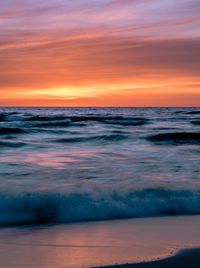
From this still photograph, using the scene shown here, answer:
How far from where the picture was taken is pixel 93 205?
556 cm

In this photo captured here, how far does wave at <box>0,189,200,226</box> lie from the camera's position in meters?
5.22

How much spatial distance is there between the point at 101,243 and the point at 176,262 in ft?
2.72

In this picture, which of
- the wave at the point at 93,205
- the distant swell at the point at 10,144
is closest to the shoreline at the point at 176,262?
the wave at the point at 93,205

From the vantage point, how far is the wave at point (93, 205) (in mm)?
5219

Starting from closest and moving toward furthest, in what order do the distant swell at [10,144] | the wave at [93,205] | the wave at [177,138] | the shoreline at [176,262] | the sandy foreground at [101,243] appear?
the shoreline at [176,262] → the sandy foreground at [101,243] → the wave at [93,205] → the distant swell at [10,144] → the wave at [177,138]

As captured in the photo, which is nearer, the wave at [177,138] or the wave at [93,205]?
the wave at [93,205]

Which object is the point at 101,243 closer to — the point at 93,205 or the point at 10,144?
the point at 93,205

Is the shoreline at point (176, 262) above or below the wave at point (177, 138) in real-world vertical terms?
above

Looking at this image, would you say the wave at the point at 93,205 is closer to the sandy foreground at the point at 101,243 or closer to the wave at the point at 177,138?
the sandy foreground at the point at 101,243

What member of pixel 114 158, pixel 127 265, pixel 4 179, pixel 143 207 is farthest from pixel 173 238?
pixel 114 158

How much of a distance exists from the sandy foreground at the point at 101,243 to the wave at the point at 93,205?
31 centimetres

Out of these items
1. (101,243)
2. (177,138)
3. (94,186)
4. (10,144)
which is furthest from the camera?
(177,138)

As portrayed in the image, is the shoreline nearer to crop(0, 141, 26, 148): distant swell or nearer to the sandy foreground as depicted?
the sandy foreground

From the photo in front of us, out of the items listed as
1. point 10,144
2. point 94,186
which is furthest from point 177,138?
point 94,186
